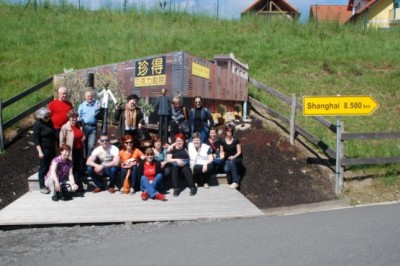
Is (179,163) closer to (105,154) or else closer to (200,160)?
(200,160)

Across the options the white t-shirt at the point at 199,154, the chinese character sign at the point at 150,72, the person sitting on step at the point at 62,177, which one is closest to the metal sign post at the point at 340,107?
the white t-shirt at the point at 199,154

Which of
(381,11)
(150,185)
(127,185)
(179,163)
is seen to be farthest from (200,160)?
(381,11)

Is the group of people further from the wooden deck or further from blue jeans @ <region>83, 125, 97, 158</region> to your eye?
the wooden deck

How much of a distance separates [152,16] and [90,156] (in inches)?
808

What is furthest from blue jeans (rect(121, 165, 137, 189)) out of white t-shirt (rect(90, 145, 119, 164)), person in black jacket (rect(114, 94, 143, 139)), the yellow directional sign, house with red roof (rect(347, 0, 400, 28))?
house with red roof (rect(347, 0, 400, 28))

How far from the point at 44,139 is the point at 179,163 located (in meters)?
2.66

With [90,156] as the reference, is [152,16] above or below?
above

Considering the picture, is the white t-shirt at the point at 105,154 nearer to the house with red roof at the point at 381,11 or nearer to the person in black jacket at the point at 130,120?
the person in black jacket at the point at 130,120

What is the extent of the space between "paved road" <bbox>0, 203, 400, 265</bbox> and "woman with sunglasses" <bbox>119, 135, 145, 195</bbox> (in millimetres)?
1811

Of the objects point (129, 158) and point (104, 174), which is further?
point (104, 174)

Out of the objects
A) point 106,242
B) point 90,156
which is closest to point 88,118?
point 90,156

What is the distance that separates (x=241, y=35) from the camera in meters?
24.7

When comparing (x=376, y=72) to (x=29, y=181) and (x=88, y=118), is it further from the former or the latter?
(x=29, y=181)

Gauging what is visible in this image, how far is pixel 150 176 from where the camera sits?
361 inches
